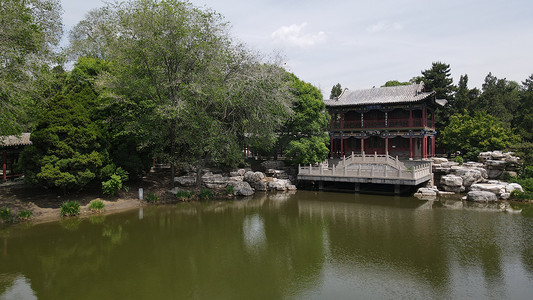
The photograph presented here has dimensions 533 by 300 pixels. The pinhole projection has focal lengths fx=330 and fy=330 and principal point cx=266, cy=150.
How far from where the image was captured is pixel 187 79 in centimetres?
1925

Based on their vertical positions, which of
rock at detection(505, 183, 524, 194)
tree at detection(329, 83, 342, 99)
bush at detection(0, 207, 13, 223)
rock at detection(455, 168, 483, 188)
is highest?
tree at detection(329, 83, 342, 99)

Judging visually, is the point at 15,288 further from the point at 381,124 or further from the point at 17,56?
the point at 381,124

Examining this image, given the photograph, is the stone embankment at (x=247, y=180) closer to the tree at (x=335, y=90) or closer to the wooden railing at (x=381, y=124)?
the wooden railing at (x=381, y=124)

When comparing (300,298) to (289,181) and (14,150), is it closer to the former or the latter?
(289,181)

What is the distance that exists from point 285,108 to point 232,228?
9.41m

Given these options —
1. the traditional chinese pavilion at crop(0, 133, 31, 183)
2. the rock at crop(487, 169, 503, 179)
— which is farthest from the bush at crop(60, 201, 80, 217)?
the rock at crop(487, 169, 503, 179)

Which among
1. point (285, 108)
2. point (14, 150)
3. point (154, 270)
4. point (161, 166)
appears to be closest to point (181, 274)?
point (154, 270)

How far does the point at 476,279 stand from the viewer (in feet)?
29.0

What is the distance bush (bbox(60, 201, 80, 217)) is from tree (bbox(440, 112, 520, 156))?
1164 inches

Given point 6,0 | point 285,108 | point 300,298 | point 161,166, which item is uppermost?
point 6,0

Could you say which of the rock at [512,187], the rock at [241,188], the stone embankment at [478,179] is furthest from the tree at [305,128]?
the rock at [512,187]

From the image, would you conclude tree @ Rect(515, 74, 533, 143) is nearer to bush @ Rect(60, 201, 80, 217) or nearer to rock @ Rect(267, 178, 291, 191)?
rock @ Rect(267, 178, 291, 191)

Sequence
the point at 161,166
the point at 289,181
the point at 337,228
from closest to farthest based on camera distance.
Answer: the point at 337,228 → the point at 289,181 → the point at 161,166

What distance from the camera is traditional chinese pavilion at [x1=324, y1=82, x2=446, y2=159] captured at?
2779 centimetres
